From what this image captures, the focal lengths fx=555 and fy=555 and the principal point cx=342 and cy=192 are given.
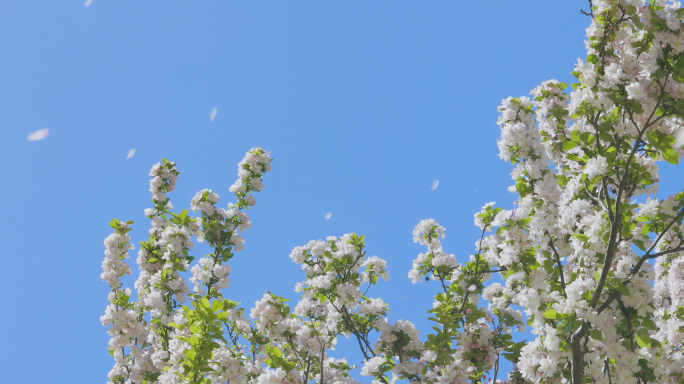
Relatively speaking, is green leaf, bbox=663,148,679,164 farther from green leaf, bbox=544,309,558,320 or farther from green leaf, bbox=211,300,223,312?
green leaf, bbox=211,300,223,312

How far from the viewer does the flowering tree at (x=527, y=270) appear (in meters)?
3.97

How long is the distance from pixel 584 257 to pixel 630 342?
68 centimetres

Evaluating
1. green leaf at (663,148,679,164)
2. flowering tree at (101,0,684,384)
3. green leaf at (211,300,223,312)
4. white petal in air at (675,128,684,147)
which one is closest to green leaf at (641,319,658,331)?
flowering tree at (101,0,684,384)

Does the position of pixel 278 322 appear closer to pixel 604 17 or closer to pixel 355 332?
pixel 355 332

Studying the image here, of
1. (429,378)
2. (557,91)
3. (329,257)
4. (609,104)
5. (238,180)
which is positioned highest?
(238,180)

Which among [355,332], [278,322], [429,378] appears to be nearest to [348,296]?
[355,332]

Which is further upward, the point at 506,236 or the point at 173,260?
the point at 173,260

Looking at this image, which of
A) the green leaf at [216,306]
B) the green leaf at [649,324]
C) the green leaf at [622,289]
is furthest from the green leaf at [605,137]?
the green leaf at [216,306]

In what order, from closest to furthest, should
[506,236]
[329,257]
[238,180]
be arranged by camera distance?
[506,236] < [329,257] < [238,180]

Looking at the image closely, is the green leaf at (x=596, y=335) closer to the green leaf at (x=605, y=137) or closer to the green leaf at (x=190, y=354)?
the green leaf at (x=605, y=137)

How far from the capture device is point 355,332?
6258 millimetres

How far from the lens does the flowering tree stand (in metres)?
3.97

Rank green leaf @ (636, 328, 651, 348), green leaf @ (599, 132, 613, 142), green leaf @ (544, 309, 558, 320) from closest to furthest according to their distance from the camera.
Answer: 1. green leaf @ (636, 328, 651, 348)
2. green leaf @ (544, 309, 558, 320)
3. green leaf @ (599, 132, 613, 142)

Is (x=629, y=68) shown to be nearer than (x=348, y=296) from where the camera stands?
Yes
